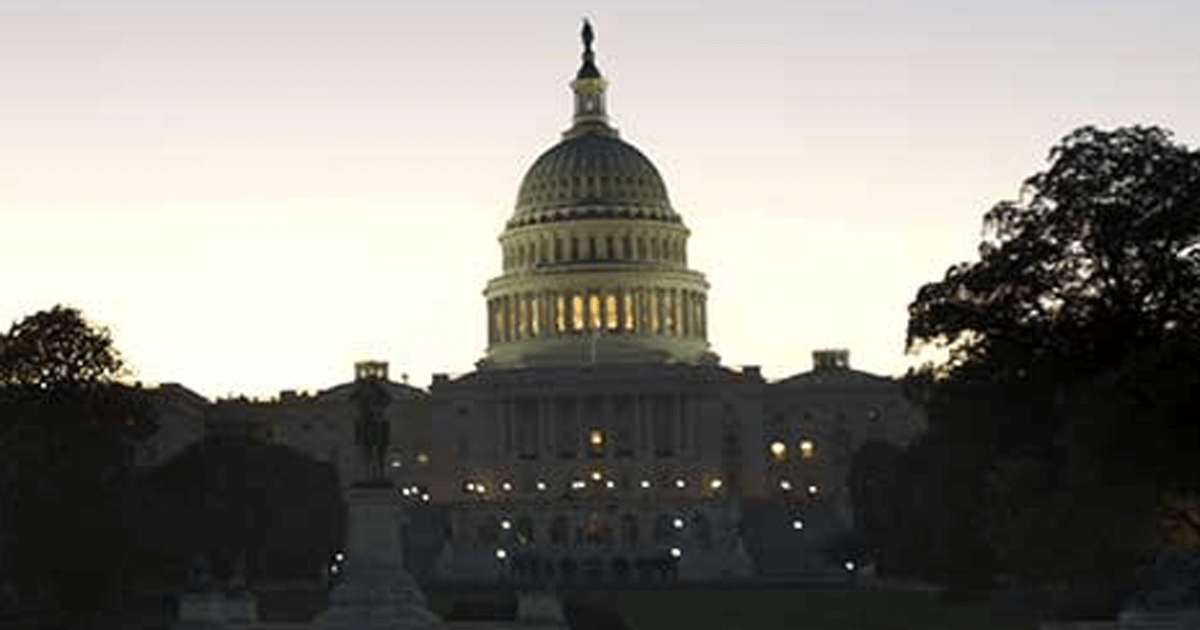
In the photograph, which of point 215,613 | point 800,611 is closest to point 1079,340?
point 800,611

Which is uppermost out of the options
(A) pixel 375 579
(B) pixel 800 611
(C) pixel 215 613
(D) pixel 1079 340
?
(D) pixel 1079 340

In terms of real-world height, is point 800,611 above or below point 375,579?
below

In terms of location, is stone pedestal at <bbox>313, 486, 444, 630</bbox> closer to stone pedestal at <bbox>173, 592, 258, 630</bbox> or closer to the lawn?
stone pedestal at <bbox>173, 592, 258, 630</bbox>

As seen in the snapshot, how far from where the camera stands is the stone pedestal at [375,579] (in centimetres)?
8506

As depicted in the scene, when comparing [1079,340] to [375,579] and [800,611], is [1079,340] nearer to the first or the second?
[375,579]

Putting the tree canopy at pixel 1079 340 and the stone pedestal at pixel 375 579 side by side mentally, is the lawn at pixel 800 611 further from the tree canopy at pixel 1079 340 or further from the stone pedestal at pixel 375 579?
the stone pedestal at pixel 375 579

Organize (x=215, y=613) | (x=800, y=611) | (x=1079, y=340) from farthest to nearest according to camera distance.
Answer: (x=800, y=611) → (x=215, y=613) → (x=1079, y=340)

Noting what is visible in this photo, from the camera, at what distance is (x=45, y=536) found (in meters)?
94.4

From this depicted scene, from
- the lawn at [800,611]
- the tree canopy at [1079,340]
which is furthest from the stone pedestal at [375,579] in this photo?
the tree canopy at [1079,340]

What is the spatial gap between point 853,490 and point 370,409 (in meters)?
83.7

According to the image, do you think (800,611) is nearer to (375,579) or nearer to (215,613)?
(215,613)

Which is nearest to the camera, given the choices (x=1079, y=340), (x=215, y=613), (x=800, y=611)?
(x=1079, y=340)

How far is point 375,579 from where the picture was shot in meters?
87.3

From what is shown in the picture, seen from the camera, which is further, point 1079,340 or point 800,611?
point 800,611
